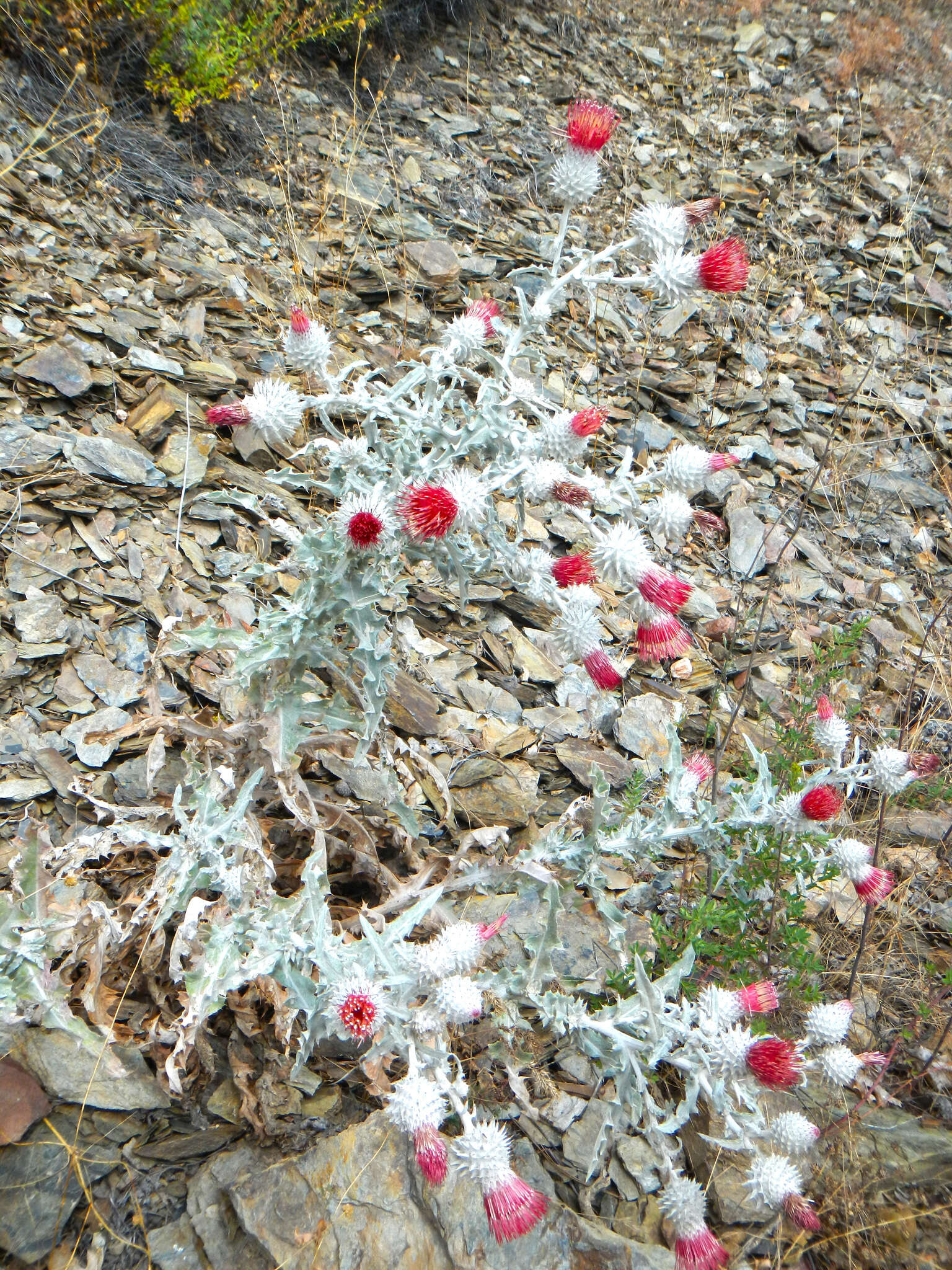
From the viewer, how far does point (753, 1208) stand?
258 centimetres

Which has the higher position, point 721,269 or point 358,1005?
point 721,269

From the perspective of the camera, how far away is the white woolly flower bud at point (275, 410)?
2244 mm

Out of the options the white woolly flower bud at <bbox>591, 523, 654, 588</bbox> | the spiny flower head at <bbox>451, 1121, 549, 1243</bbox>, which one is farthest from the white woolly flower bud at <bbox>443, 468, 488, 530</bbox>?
the spiny flower head at <bbox>451, 1121, 549, 1243</bbox>

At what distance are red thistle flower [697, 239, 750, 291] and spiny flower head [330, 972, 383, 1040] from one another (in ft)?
6.16

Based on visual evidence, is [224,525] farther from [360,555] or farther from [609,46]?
[609,46]

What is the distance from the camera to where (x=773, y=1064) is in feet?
6.63

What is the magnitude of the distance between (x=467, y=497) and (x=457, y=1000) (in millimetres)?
1118

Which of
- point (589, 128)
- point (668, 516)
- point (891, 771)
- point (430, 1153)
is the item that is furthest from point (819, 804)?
point (589, 128)

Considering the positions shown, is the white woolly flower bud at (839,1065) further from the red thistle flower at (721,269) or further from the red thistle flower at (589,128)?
the red thistle flower at (589,128)

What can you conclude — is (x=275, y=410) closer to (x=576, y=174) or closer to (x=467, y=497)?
(x=467, y=497)

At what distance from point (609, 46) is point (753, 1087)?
8963 millimetres

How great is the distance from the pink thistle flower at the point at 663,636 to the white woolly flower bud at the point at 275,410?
100cm

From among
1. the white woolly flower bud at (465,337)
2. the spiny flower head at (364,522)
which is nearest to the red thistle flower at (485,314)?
the white woolly flower bud at (465,337)

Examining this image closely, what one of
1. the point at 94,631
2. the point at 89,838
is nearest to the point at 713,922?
the point at 89,838
